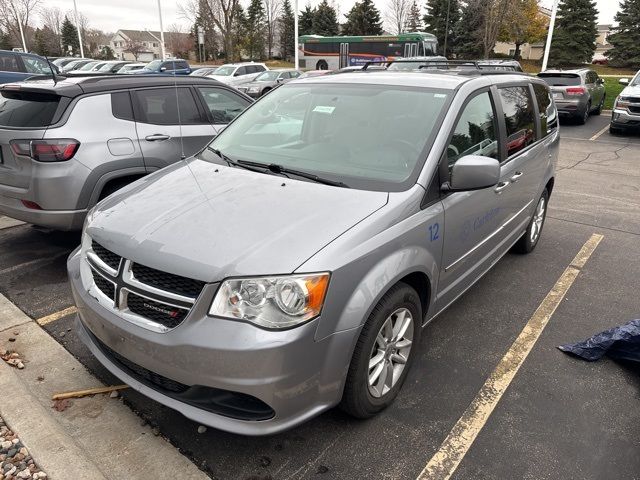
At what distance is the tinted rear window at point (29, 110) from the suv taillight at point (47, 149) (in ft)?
0.66

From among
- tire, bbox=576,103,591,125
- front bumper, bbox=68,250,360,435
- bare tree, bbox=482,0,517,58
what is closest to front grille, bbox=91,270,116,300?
front bumper, bbox=68,250,360,435

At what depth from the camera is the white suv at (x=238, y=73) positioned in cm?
2373

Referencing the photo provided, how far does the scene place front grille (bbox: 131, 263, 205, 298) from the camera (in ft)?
7.02

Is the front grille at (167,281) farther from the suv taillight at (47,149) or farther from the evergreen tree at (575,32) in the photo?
the evergreen tree at (575,32)

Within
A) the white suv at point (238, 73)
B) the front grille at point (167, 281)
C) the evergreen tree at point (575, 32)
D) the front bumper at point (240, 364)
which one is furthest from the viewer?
the evergreen tree at point (575, 32)

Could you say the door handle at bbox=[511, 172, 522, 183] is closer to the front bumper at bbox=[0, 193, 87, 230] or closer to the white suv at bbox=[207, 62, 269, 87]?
the front bumper at bbox=[0, 193, 87, 230]

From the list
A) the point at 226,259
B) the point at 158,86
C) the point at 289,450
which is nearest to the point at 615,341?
the point at 289,450

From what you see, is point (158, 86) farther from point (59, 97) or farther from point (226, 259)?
point (226, 259)

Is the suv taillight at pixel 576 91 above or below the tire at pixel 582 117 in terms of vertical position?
above

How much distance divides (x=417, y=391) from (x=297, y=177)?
1.45m

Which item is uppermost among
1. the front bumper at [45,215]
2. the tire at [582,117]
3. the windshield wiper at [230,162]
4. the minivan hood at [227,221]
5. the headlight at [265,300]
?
the windshield wiper at [230,162]

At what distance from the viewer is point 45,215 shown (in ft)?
13.7

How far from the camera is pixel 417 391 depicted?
2943 mm

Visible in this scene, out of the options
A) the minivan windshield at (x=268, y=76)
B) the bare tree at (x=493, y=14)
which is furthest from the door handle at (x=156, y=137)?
the bare tree at (x=493, y=14)
